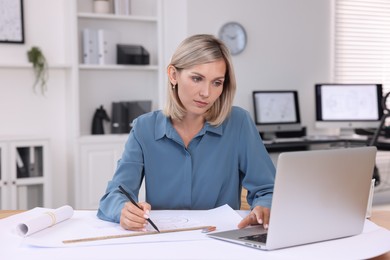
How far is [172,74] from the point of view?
73.5 inches

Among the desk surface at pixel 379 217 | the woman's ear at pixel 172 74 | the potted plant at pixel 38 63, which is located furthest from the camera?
the potted plant at pixel 38 63

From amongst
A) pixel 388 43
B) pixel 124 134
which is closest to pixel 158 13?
pixel 124 134

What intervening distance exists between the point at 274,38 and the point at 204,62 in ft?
11.1

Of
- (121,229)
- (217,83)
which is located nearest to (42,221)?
(121,229)

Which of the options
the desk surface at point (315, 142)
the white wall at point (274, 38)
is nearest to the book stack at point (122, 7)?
the white wall at point (274, 38)

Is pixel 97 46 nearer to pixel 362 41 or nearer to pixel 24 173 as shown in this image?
pixel 24 173

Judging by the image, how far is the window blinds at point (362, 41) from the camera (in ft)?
18.2

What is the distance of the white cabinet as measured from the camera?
4.10 m

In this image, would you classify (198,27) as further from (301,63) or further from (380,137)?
(380,137)

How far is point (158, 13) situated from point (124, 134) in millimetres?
1073

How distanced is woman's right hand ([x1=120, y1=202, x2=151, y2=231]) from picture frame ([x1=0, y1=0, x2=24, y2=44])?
10.6 ft

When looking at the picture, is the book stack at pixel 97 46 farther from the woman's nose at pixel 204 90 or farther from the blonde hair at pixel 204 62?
the woman's nose at pixel 204 90

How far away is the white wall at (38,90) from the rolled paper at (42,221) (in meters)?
2.80

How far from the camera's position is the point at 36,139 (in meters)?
4.21
